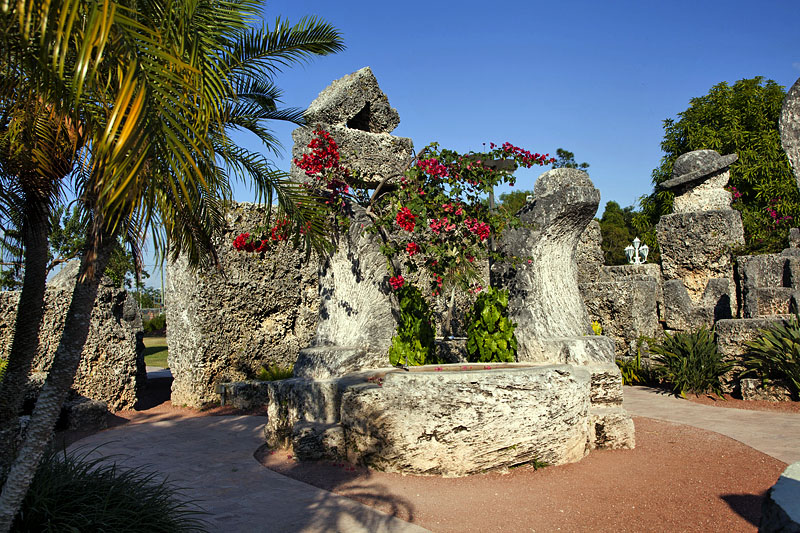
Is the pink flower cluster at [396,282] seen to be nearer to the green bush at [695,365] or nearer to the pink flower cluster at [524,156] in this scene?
the pink flower cluster at [524,156]

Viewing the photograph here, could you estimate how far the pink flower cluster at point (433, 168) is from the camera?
20.3ft

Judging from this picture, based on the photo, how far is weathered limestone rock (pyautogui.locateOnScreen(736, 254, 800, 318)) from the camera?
9914 millimetres

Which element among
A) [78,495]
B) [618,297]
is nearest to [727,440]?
[618,297]

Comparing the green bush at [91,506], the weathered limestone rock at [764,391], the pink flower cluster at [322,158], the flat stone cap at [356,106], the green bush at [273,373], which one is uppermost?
the flat stone cap at [356,106]

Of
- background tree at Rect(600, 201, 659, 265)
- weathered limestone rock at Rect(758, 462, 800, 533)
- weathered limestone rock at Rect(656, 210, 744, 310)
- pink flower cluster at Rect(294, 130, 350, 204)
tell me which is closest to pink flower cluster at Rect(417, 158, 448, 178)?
pink flower cluster at Rect(294, 130, 350, 204)

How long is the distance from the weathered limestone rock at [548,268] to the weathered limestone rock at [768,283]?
17.3ft

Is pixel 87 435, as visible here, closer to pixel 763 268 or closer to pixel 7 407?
pixel 7 407

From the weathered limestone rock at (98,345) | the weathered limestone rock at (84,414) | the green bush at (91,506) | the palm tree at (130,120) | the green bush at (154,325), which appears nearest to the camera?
the palm tree at (130,120)

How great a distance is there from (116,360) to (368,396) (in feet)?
17.5

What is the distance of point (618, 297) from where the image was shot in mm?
10859

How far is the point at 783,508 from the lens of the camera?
6.61 feet

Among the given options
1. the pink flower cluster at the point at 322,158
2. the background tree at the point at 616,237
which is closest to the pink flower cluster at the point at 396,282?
the pink flower cluster at the point at 322,158

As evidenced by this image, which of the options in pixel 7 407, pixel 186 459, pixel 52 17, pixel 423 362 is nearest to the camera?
pixel 52 17

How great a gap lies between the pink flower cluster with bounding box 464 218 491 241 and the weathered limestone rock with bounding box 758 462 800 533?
4025 mm
